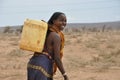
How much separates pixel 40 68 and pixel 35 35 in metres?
0.49

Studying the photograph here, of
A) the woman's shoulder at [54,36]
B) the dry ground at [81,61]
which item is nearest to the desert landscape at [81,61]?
the dry ground at [81,61]

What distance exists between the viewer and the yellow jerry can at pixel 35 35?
574cm

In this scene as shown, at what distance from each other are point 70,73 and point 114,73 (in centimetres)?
144

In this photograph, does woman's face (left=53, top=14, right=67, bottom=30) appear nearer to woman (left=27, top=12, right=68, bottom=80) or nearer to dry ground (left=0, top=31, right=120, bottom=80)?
woman (left=27, top=12, right=68, bottom=80)

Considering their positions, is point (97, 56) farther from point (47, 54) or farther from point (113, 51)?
point (47, 54)

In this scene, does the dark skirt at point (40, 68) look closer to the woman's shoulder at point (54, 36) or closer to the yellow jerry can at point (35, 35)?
the yellow jerry can at point (35, 35)

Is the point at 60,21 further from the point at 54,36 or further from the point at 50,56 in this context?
the point at 50,56

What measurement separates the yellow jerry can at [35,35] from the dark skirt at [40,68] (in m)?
0.19

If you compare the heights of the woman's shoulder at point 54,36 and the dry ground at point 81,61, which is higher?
the woman's shoulder at point 54,36

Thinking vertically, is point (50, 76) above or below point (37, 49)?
below

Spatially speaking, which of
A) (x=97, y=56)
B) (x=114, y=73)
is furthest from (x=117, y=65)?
(x=97, y=56)

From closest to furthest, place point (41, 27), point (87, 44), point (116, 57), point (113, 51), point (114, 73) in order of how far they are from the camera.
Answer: point (41, 27)
point (114, 73)
point (116, 57)
point (113, 51)
point (87, 44)

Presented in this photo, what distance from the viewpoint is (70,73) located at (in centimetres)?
1305

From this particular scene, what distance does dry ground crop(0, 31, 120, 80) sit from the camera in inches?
500
